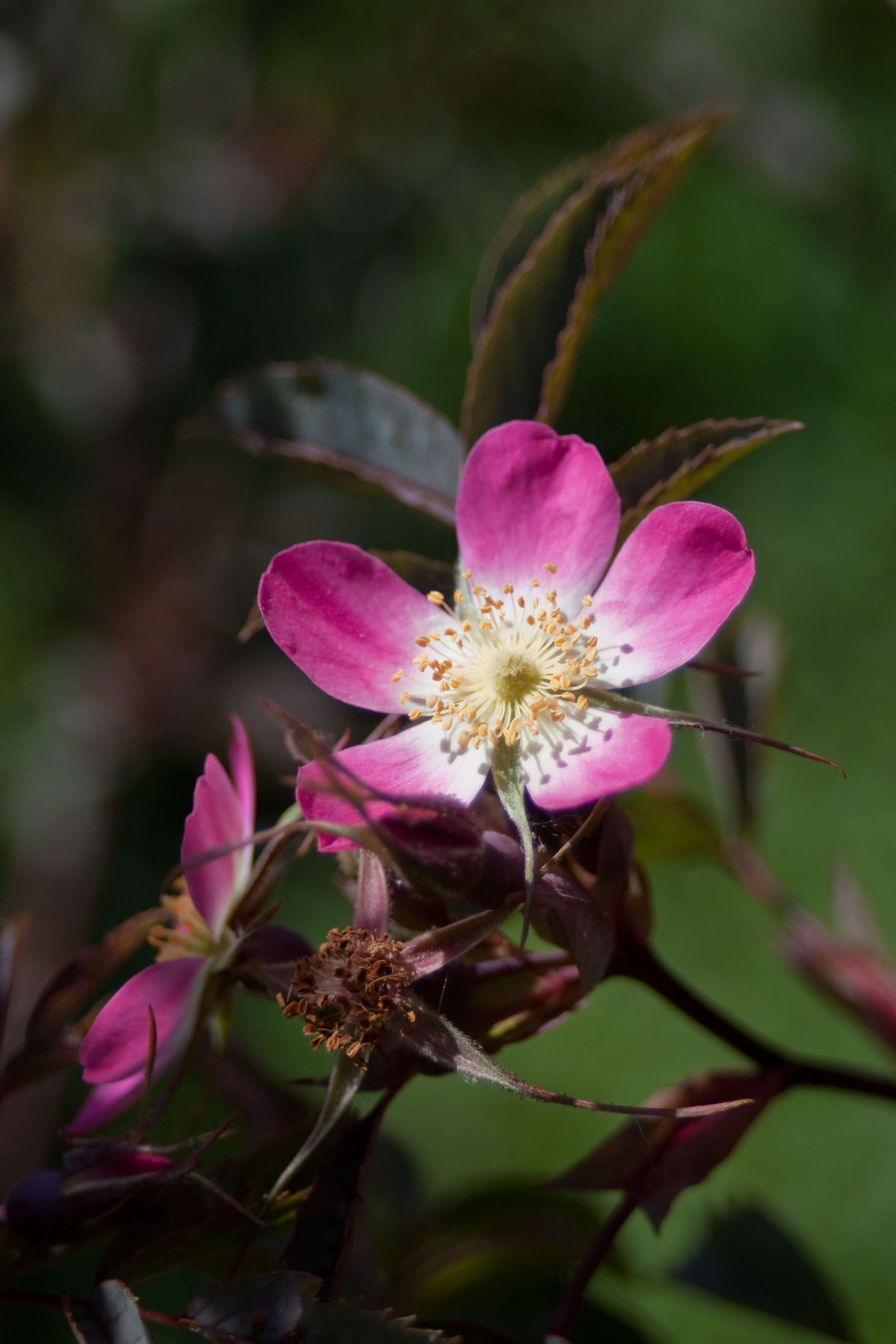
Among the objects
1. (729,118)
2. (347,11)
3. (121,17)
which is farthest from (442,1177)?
(347,11)

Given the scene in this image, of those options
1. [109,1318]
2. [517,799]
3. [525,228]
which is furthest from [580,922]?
[525,228]

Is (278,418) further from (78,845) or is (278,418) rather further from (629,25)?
(629,25)

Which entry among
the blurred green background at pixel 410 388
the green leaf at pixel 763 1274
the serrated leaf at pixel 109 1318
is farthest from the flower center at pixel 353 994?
the blurred green background at pixel 410 388

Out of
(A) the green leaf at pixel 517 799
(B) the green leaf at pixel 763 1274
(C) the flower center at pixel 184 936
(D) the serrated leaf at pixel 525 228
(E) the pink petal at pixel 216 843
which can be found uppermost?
Result: (D) the serrated leaf at pixel 525 228

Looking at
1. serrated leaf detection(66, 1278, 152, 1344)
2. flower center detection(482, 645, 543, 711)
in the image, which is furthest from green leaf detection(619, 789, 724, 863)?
serrated leaf detection(66, 1278, 152, 1344)

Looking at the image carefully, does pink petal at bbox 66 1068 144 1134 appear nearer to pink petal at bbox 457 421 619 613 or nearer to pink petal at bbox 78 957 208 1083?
pink petal at bbox 78 957 208 1083

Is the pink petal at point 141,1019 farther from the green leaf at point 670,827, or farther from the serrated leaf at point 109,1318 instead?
the green leaf at point 670,827
